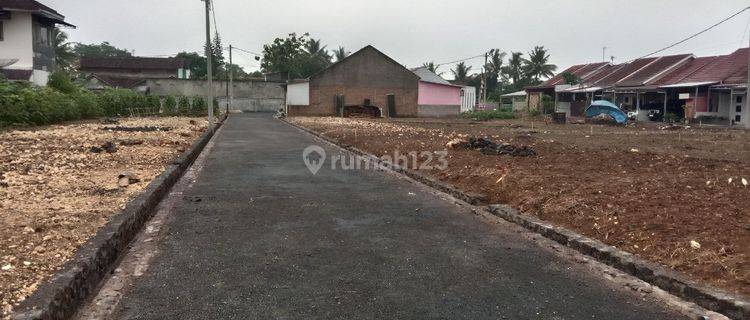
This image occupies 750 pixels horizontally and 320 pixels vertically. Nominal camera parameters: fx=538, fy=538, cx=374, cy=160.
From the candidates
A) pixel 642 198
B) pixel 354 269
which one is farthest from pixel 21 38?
pixel 642 198

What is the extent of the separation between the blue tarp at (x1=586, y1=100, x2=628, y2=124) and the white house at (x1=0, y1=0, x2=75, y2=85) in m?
33.5

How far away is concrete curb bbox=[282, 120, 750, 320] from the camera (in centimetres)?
368

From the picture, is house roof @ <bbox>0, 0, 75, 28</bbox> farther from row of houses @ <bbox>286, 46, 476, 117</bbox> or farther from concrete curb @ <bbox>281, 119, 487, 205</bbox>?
concrete curb @ <bbox>281, 119, 487, 205</bbox>

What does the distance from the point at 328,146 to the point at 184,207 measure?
1020 centimetres

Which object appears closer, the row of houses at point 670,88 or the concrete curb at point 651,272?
the concrete curb at point 651,272

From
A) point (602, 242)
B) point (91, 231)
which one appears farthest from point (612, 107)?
point (91, 231)

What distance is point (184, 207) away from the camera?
6.98m

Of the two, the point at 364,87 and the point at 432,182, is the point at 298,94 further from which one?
the point at 432,182

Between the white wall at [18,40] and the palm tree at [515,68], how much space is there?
186ft

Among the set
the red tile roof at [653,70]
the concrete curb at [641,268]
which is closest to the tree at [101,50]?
the red tile roof at [653,70]

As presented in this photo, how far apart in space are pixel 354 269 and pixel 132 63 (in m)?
78.3

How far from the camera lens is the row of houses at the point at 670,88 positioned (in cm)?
3128

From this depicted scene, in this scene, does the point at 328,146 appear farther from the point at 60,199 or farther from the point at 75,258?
the point at 75,258

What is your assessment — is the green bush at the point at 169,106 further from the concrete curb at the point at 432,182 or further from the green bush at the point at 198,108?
the concrete curb at the point at 432,182
